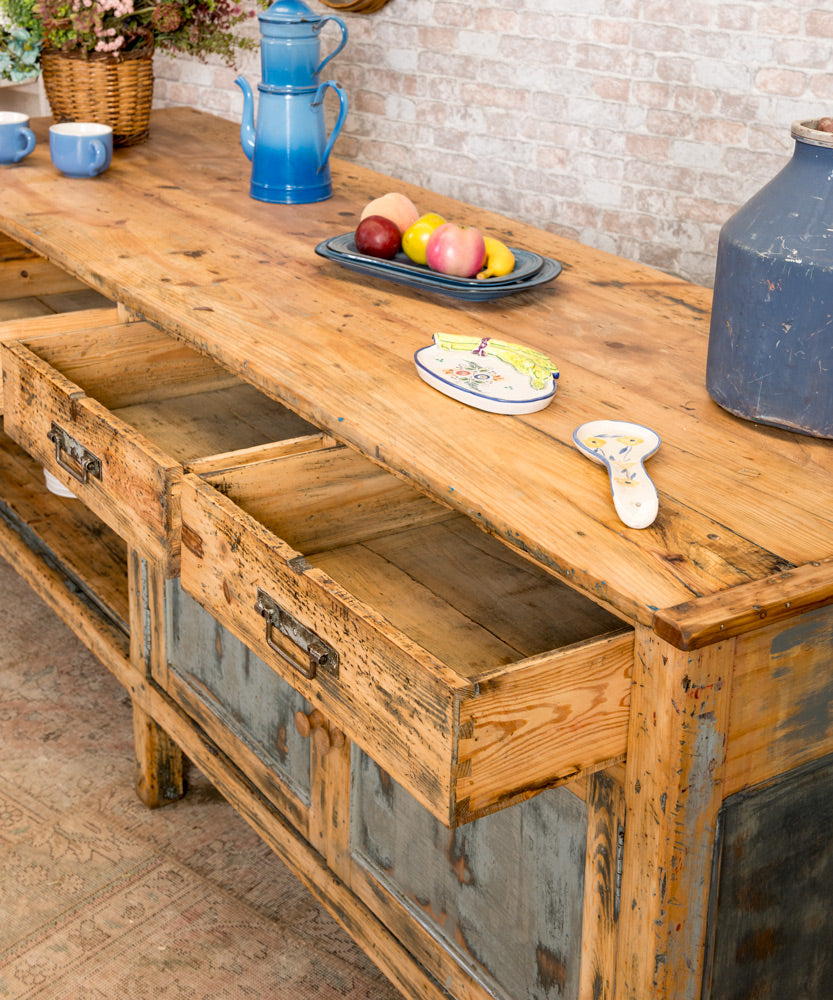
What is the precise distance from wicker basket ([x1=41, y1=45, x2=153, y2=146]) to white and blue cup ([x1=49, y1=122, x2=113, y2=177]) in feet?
0.65

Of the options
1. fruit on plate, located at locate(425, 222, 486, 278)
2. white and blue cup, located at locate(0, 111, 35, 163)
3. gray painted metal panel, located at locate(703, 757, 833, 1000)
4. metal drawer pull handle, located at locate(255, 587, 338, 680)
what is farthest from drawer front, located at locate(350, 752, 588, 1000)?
white and blue cup, located at locate(0, 111, 35, 163)

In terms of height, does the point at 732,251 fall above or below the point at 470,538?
above

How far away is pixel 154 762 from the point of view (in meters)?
1.77

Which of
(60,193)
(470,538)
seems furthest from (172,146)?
(470,538)

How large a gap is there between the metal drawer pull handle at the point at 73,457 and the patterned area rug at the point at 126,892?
2.08 feet

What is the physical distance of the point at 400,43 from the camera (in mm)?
2758

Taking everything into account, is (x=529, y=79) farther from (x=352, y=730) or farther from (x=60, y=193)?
(x=352, y=730)

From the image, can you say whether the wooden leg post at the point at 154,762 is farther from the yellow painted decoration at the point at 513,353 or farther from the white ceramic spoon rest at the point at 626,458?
the white ceramic spoon rest at the point at 626,458

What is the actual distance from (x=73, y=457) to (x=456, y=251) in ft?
1.82

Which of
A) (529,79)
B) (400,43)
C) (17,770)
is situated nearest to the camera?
(17,770)

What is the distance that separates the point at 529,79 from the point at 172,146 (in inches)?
30.7

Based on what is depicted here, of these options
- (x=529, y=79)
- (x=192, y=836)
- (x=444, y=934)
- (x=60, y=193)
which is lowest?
(x=192, y=836)

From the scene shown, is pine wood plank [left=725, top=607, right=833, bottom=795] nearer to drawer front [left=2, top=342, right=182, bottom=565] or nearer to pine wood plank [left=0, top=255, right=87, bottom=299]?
drawer front [left=2, top=342, right=182, bottom=565]

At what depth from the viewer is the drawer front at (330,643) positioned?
0.86 metres
